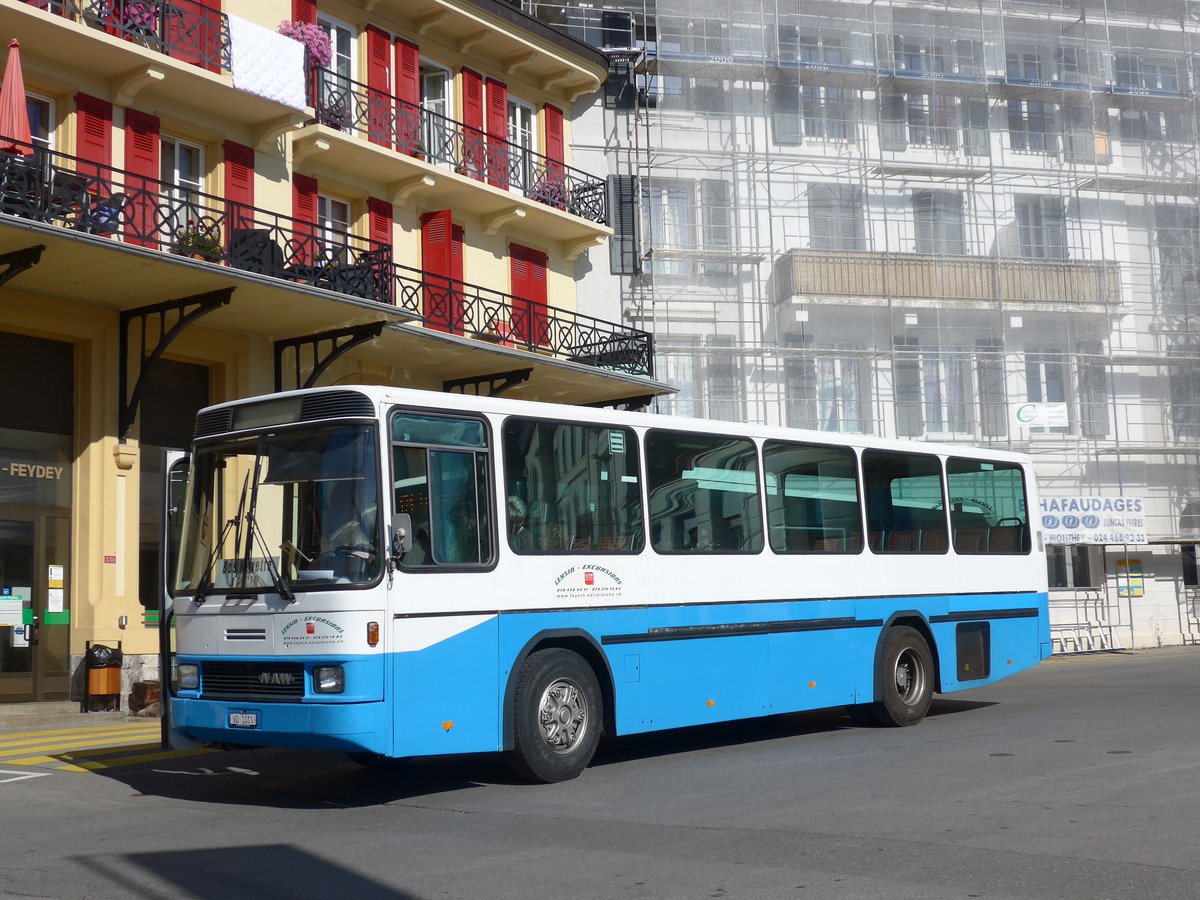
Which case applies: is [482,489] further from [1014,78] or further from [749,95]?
[1014,78]

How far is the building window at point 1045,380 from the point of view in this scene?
100 ft

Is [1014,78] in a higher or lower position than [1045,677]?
higher

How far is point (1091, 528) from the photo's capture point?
93.4ft

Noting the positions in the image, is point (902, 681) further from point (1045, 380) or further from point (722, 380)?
point (1045, 380)

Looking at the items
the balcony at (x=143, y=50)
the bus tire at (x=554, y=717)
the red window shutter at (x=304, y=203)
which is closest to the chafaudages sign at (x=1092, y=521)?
the red window shutter at (x=304, y=203)

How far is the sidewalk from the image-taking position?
15.6 m

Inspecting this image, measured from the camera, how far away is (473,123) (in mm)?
24953

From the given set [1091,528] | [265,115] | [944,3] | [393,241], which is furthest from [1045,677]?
[944,3]

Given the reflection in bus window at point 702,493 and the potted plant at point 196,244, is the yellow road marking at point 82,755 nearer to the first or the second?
the reflection in bus window at point 702,493

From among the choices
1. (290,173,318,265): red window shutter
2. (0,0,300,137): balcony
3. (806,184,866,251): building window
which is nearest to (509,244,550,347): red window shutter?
(290,173,318,265): red window shutter

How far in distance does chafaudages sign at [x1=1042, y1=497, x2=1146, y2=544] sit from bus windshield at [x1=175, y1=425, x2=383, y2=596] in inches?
865

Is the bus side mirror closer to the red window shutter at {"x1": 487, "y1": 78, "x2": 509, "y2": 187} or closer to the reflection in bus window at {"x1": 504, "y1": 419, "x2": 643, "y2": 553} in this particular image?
the reflection in bus window at {"x1": 504, "y1": 419, "x2": 643, "y2": 553}

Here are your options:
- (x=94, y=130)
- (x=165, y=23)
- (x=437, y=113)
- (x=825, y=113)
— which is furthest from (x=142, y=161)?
(x=825, y=113)

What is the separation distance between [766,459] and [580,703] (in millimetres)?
3262
